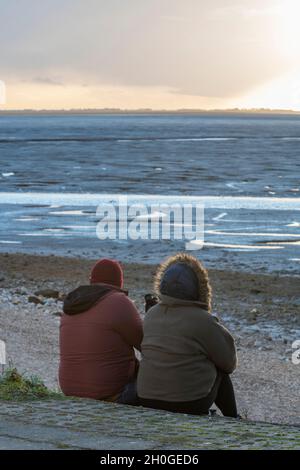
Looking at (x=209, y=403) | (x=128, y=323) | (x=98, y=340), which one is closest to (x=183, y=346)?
(x=209, y=403)

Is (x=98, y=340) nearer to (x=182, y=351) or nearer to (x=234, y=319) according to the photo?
(x=182, y=351)

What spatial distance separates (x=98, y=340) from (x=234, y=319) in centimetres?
735

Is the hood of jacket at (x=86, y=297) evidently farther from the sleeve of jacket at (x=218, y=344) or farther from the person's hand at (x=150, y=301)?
the sleeve of jacket at (x=218, y=344)

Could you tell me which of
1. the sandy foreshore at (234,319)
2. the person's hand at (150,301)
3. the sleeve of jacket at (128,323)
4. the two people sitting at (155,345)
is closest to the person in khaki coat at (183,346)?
the two people sitting at (155,345)

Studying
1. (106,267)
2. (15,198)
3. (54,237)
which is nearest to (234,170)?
(15,198)

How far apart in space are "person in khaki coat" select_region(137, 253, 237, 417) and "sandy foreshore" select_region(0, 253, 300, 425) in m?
2.29

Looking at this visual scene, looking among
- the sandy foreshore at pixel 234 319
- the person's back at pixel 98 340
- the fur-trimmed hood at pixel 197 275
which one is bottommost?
the sandy foreshore at pixel 234 319

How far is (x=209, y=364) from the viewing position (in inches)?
234

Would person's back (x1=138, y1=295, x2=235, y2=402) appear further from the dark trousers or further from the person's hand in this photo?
the person's hand

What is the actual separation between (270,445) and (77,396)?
180 cm

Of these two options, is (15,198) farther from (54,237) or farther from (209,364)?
(209,364)

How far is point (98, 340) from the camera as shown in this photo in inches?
247

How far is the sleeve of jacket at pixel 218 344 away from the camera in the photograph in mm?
5840

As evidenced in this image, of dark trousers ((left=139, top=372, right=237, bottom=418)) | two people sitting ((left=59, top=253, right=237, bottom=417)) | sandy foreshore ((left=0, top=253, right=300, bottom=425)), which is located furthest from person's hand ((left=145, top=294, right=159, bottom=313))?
sandy foreshore ((left=0, top=253, right=300, bottom=425))
